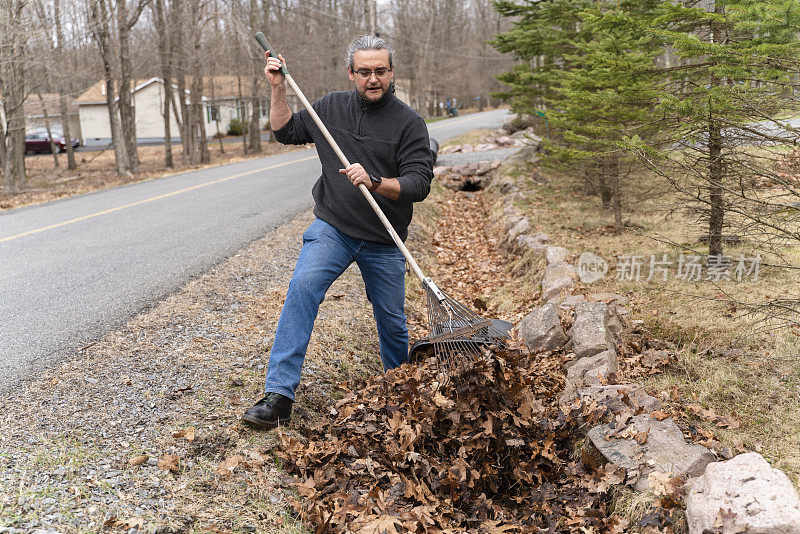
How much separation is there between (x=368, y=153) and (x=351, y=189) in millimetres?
239

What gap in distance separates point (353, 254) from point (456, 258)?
5.06m

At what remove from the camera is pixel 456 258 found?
28.8 feet

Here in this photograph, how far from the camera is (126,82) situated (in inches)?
804

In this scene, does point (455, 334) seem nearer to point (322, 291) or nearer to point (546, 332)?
point (322, 291)

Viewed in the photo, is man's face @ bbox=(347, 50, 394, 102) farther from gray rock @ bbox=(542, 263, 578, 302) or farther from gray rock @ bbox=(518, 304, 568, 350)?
gray rock @ bbox=(542, 263, 578, 302)

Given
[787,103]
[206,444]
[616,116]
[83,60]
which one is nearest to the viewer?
[206,444]

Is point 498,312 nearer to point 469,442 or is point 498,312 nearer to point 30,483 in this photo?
point 469,442

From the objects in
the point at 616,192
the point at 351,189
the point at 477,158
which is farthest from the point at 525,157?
the point at 351,189

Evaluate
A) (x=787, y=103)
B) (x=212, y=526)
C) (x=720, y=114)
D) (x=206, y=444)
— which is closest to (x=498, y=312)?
(x=720, y=114)

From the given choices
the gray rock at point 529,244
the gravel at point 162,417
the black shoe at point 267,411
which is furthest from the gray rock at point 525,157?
the black shoe at point 267,411

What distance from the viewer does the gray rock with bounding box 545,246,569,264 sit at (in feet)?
22.3

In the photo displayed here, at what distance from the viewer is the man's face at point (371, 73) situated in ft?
11.6

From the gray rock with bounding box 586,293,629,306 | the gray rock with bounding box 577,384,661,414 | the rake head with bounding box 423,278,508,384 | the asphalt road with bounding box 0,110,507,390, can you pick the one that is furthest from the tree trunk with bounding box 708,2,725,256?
Result: the asphalt road with bounding box 0,110,507,390

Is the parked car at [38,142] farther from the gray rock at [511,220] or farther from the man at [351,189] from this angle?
the man at [351,189]
